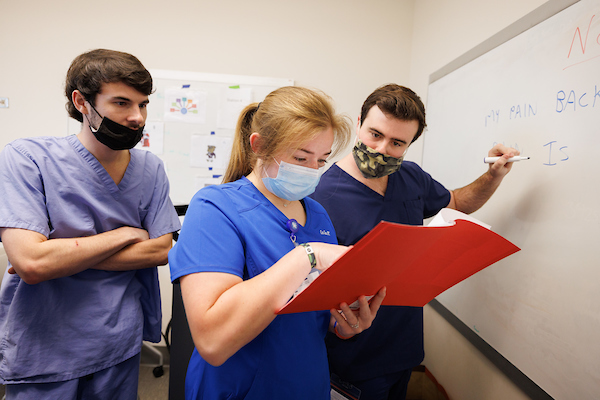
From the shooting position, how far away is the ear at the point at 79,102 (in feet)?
3.48

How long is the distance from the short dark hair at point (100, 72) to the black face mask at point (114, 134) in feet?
0.22

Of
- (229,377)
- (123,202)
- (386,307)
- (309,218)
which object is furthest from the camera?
(386,307)

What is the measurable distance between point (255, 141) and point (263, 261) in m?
0.30

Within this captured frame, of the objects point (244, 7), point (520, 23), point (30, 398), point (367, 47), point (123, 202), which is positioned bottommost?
point (30, 398)

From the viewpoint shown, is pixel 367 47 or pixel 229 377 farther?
pixel 367 47

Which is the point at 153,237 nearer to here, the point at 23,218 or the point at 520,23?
the point at 23,218

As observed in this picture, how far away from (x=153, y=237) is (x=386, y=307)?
86 centimetres

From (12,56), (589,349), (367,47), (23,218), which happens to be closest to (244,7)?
(367,47)

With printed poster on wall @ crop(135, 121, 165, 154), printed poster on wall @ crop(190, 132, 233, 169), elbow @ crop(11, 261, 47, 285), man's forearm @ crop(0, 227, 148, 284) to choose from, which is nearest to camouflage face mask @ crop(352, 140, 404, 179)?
man's forearm @ crop(0, 227, 148, 284)

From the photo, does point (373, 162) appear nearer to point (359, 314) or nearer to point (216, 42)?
point (359, 314)

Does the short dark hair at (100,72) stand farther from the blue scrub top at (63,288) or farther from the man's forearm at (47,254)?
the man's forearm at (47,254)

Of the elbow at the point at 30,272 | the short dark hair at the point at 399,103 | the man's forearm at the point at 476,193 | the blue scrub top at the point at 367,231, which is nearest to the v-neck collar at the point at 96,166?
the elbow at the point at 30,272

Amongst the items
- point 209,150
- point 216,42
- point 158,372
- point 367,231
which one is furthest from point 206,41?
point 158,372

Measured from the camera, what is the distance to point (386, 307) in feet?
4.10
